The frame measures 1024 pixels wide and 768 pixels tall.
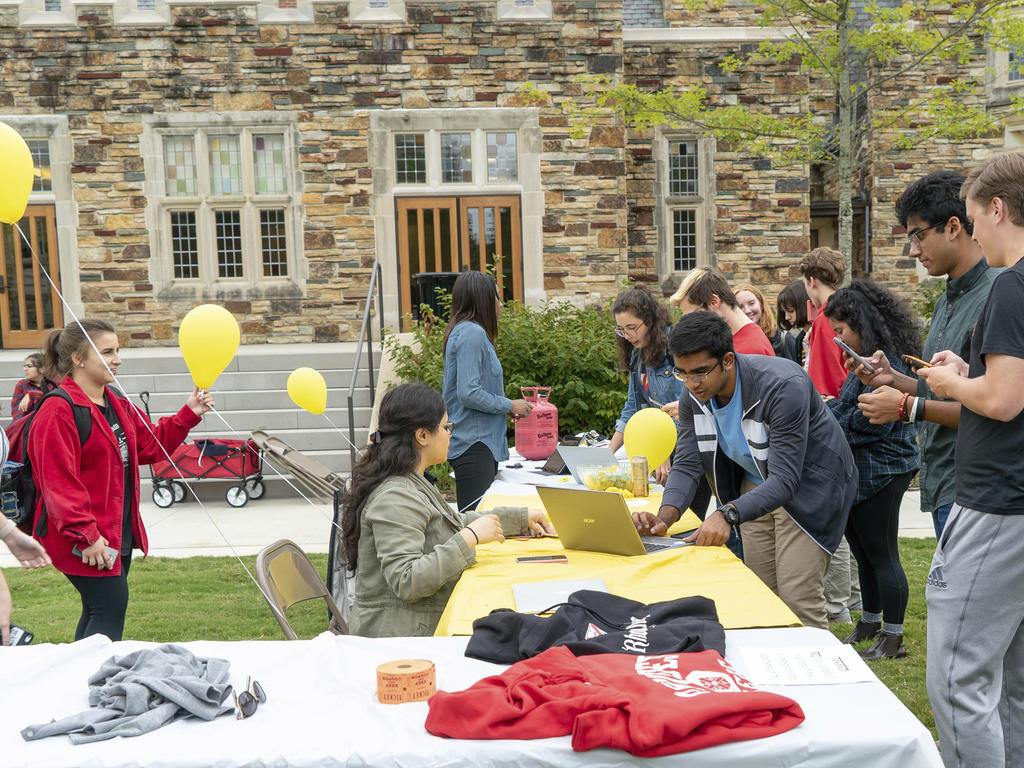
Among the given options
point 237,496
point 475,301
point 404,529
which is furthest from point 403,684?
point 237,496

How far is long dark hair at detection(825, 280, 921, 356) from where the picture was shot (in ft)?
13.1

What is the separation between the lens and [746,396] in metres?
3.26

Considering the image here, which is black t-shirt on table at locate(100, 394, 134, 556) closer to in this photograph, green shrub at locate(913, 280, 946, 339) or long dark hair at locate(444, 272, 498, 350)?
long dark hair at locate(444, 272, 498, 350)

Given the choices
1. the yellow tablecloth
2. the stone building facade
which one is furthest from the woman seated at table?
the stone building facade

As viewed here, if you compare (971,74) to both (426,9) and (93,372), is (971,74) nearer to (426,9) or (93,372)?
(426,9)

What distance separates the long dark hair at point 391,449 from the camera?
10.6ft

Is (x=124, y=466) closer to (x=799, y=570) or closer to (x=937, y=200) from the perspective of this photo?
(x=799, y=570)

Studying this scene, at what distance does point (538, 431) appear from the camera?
538cm

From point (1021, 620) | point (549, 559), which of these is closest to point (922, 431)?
point (1021, 620)

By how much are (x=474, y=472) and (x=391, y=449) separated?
1.95 metres

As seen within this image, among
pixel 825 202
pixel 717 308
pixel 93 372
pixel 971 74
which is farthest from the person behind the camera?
pixel 825 202

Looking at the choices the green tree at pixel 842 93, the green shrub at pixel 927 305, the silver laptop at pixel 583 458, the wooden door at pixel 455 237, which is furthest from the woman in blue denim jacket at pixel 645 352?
the wooden door at pixel 455 237

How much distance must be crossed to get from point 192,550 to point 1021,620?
249 inches

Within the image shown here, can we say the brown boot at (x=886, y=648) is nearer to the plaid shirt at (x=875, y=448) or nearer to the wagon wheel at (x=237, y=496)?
the plaid shirt at (x=875, y=448)
